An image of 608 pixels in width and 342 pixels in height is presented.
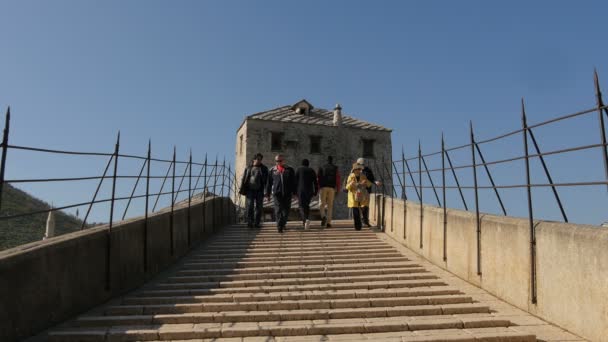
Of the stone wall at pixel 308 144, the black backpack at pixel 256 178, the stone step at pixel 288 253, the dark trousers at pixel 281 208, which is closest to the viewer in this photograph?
the stone step at pixel 288 253

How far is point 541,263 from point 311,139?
1001 inches

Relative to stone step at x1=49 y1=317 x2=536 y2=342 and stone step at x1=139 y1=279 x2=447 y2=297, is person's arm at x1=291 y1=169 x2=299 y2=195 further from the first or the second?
stone step at x1=49 y1=317 x2=536 y2=342

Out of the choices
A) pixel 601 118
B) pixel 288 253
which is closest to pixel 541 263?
pixel 601 118

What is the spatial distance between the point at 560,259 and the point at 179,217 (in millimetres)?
6201

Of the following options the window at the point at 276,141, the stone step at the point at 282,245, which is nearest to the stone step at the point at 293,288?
the stone step at the point at 282,245

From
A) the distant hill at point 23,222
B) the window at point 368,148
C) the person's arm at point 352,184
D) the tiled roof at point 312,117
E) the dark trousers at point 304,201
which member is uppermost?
the tiled roof at point 312,117

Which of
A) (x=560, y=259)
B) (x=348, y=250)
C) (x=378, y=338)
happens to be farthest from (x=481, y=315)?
(x=348, y=250)

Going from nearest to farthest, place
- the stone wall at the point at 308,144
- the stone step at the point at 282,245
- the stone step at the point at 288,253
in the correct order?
the stone step at the point at 288,253 < the stone step at the point at 282,245 < the stone wall at the point at 308,144

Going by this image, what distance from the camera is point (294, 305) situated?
4.88 m

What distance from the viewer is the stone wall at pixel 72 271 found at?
3.69 metres

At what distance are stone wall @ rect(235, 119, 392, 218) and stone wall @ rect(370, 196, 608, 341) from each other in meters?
21.6

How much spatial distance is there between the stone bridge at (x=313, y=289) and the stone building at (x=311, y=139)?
68.6 ft

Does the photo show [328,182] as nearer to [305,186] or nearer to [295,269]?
[305,186]

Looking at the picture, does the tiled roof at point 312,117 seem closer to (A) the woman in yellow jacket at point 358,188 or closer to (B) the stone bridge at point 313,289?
(A) the woman in yellow jacket at point 358,188
